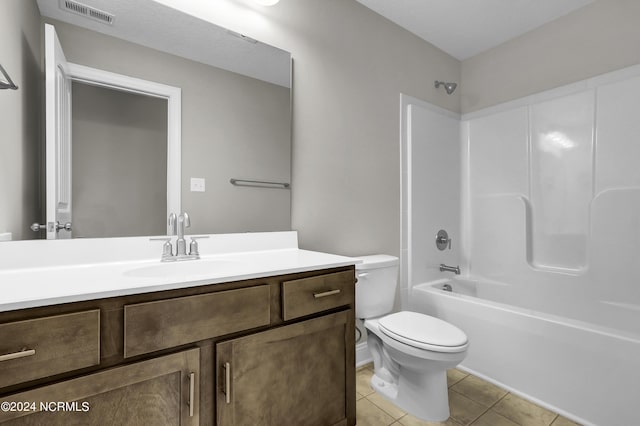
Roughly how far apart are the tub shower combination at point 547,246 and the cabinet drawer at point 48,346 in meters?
1.92

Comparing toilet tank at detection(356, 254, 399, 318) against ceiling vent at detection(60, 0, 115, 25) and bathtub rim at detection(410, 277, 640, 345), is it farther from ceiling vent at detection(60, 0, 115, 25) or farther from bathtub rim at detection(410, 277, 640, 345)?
ceiling vent at detection(60, 0, 115, 25)

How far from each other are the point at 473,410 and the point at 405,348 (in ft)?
1.84

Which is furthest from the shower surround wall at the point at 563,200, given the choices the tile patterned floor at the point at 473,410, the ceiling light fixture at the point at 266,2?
the ceiling light fixture at the point at 266,2

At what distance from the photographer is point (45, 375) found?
704mm

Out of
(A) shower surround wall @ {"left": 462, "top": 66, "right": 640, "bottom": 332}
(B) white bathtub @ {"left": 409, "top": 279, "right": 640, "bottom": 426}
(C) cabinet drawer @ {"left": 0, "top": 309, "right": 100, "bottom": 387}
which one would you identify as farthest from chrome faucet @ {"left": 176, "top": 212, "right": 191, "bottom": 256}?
(A) shower surround wall @ {"left": 462, "top": 66, "right": 640, "bottom": 332}

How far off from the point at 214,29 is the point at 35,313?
4.55 ft

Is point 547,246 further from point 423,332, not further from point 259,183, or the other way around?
point 259,183

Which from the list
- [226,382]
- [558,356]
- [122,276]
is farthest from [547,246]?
[122,276]

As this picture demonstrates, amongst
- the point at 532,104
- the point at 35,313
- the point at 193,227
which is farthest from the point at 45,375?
the point at 532,104

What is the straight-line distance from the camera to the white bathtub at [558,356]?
139 centimetres

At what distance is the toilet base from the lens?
152 cm

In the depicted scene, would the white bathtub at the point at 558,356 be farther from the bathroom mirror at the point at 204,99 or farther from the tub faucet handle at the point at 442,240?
the bathroom mirror at the point at 204,99

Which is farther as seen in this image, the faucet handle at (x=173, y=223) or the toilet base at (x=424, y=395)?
the toilet base at (x=424, y=395)

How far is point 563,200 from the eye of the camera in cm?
218
